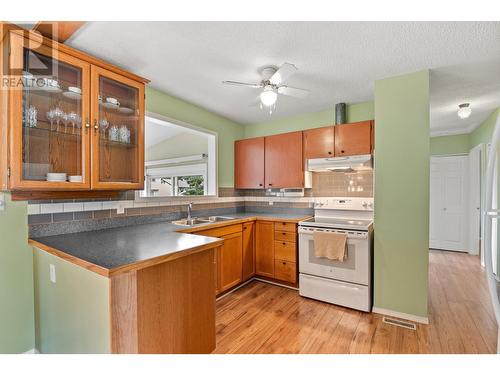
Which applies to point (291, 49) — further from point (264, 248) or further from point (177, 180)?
point (177, 180)

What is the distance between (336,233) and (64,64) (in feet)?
8.94

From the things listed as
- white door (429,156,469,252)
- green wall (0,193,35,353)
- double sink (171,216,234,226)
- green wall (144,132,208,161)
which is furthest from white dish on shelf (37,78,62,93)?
white door (429,156,469,252)

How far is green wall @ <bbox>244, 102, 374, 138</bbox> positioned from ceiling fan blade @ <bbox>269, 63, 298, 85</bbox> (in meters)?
1.51

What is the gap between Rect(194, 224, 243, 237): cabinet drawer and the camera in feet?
8.21

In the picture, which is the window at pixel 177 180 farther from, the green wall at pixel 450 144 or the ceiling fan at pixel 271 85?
the green wall at pixel 450 144

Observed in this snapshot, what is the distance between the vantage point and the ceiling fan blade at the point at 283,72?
75.7 inches

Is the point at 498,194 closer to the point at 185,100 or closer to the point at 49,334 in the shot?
the point at 185,100

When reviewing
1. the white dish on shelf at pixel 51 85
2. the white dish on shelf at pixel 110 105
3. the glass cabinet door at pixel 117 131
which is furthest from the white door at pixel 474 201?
the white dish on shelf at pixel 51 85

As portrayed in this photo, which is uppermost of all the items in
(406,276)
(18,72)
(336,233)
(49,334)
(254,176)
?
(18,72)

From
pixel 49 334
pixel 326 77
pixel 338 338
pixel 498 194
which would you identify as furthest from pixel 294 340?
pixel 498 194

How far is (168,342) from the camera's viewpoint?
4.73 feet

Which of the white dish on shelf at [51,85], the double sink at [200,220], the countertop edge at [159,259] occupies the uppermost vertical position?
the white dish on shelf at [51,85]

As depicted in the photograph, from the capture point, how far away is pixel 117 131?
206 centimetres

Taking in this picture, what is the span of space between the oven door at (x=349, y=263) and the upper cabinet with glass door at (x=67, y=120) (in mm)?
1943
